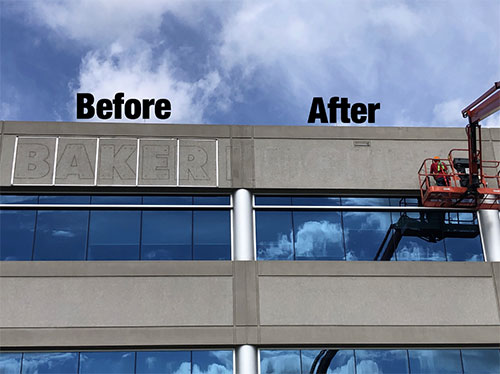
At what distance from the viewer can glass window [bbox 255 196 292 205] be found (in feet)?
81.5

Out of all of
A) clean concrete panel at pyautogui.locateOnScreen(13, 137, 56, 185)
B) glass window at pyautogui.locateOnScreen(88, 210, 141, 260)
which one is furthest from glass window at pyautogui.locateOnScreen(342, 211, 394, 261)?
clean concrete panel at pyautogui.locateOnScreen(13, 137, 56, 185)

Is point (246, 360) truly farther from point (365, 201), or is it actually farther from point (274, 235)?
point (365, 201)

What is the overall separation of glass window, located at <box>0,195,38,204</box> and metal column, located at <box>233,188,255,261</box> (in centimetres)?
721

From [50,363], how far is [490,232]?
52.4 ft

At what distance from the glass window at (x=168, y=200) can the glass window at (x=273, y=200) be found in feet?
8.18

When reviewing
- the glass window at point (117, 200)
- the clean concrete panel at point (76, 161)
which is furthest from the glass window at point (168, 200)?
the clean concrete panel at point (76, 161)

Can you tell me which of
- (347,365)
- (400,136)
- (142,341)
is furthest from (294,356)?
(400,136)

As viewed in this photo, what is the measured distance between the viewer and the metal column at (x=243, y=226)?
23.6 m

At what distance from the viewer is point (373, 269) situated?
23438mm

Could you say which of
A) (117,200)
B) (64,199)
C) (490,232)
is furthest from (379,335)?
(64,199)

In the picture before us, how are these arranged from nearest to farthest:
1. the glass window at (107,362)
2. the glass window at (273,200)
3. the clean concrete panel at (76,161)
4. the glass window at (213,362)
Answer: the glass window at (107,362), the glass window at (213,362), the clean concrete panel at (76,161), the glass window at (273,200)

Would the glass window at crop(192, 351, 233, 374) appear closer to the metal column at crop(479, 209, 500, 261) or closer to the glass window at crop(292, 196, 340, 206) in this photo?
the glass window at crop(292, 196, 340, 206)

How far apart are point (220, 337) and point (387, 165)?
904 cm

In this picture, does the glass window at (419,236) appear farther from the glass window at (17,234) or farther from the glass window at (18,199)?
the glass window at (18,199)
